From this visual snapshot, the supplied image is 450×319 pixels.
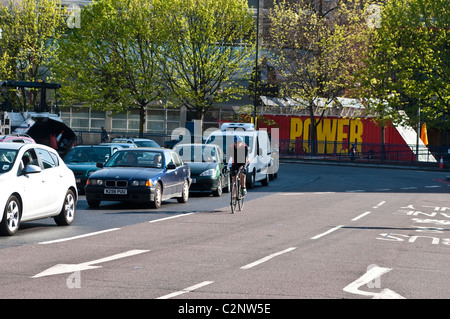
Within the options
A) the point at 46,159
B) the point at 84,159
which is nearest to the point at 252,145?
the point at 84,159

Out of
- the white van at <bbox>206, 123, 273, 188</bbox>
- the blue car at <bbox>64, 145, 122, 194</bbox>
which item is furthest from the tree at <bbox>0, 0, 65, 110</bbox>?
the blue car at <bbox>64, 145, 122, 194</bbox>

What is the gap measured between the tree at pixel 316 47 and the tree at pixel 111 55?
11.3m

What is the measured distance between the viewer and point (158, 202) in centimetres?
2095

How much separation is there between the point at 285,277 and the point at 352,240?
5.01 metres

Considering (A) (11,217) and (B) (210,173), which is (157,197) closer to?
(B) (210,173)

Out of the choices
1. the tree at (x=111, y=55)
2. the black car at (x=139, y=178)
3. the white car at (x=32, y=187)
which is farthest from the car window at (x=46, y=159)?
the tree at (x=111, y=55)

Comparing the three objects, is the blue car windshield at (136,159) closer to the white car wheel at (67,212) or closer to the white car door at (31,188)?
the white car wheel at (67,212)

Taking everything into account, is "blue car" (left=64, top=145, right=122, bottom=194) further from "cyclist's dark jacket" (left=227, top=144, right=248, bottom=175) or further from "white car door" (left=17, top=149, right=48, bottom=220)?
"white car door" (left=17, top=149, right=48, bottom=220)

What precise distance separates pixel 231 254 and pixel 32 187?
166 inches

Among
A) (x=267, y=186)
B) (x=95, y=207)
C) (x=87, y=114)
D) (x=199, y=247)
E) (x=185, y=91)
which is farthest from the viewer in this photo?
(x=87, y=114)

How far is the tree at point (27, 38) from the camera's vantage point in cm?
6781

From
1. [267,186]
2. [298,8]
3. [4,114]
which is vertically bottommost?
[267,186]


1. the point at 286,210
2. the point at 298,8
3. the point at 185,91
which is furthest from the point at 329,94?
the point at 286,210

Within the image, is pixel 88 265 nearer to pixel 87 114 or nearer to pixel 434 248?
pixel 434 248
